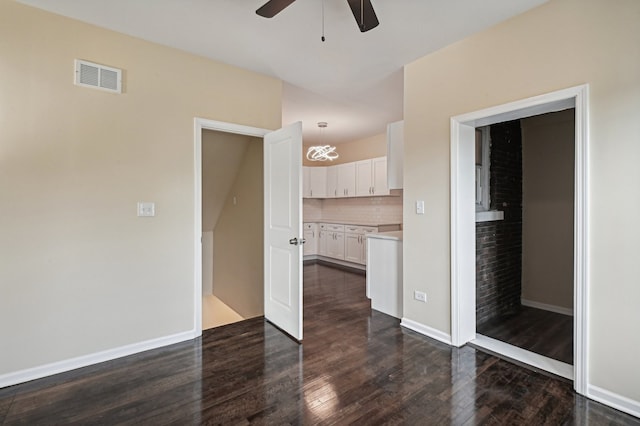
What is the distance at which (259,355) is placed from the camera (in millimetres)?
2689

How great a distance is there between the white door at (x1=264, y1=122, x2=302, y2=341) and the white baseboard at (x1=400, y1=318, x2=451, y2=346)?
3.91ft

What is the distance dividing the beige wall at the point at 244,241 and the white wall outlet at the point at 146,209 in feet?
4.39

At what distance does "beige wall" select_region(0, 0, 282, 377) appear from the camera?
2.27 m

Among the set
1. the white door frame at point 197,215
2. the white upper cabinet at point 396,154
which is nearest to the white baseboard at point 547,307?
the white upper cabinet at point 396,154

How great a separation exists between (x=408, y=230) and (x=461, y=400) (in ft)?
5.38

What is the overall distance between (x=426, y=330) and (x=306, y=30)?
3.05m

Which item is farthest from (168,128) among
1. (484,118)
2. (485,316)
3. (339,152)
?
(339,152)

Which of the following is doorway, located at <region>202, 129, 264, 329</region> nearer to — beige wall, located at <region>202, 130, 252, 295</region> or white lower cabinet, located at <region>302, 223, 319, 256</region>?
beige wall, located at <region>202, 130, 252, 295</region>

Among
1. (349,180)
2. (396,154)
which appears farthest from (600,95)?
(349,180)

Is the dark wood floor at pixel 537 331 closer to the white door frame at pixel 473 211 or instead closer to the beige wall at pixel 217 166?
the white door frame at pixel 473 211

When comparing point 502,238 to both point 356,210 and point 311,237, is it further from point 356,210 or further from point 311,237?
point 311,237

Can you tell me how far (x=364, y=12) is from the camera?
1.89m

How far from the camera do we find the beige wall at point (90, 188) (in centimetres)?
227

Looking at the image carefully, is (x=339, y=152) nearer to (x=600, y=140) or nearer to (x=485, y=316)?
(x=485, y=316)
